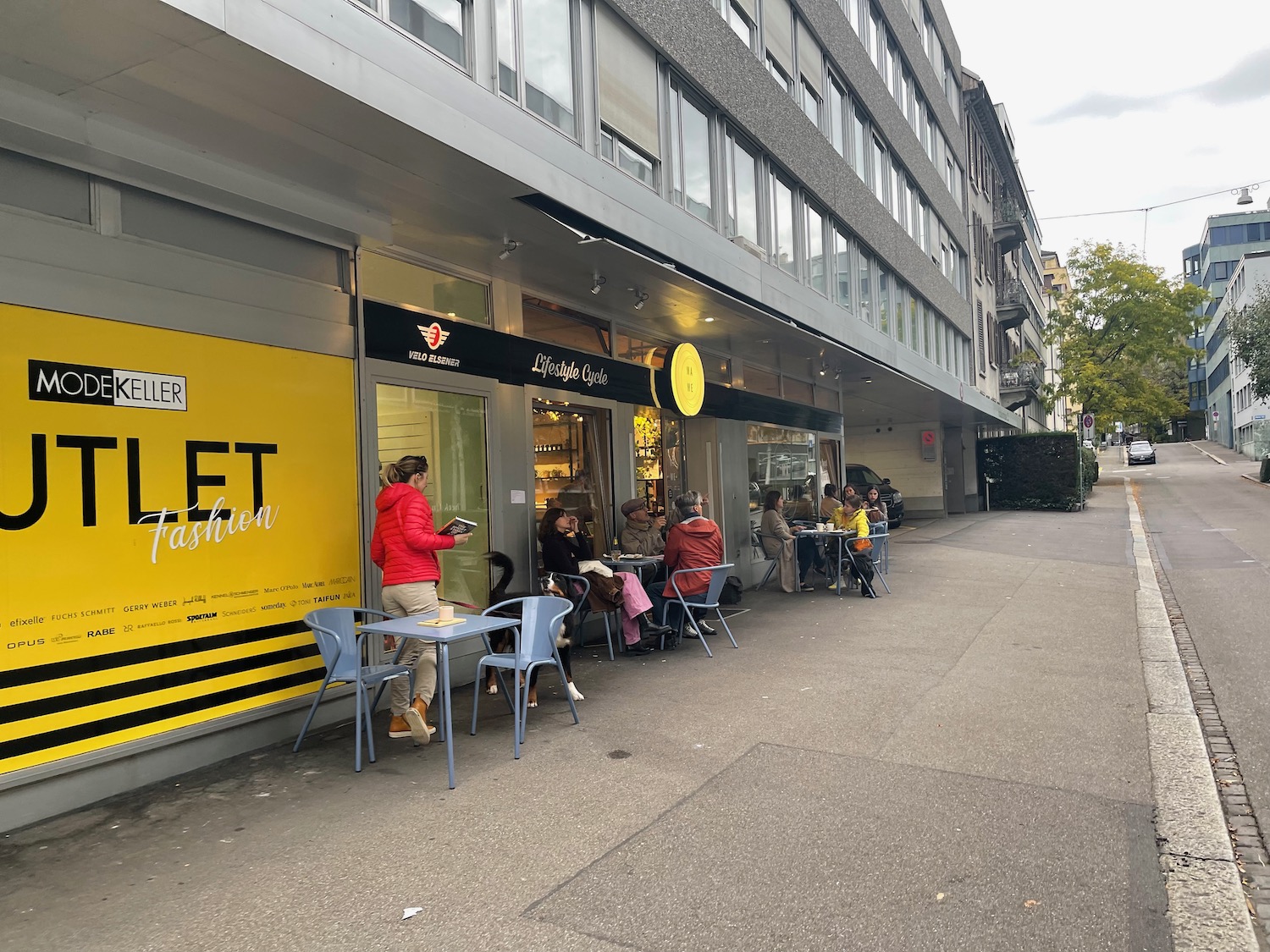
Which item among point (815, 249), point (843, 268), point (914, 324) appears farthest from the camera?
point (914, 324)

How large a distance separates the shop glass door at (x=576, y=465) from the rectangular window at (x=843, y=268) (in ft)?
23.6

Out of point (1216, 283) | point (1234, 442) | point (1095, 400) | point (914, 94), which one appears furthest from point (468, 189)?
point (1216, 283)

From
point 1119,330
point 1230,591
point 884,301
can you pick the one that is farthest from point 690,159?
point 1119,330

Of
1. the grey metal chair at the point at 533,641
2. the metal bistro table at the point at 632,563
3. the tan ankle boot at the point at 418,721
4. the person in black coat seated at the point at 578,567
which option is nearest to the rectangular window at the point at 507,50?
the person in black coat seated at the point at 578,567

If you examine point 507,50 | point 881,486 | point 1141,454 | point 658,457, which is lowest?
point 881,486

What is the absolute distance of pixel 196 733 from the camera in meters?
5.09

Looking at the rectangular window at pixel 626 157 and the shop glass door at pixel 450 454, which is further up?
the rectangular window at pixel 626 157

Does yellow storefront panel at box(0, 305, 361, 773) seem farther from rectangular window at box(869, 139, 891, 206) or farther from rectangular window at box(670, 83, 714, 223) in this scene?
rectangular window at box(869, 139, 891, 206)

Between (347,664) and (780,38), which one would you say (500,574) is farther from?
(780,38)

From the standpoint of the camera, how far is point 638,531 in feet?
30.2

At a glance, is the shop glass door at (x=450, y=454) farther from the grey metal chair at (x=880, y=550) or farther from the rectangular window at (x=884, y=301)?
the rectangular window at (x=884, y=301)

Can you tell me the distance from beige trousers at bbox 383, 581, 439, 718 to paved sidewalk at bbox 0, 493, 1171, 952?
34 centimetres

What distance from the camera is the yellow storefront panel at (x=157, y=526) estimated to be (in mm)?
4316

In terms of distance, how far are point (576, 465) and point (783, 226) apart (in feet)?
19.1
